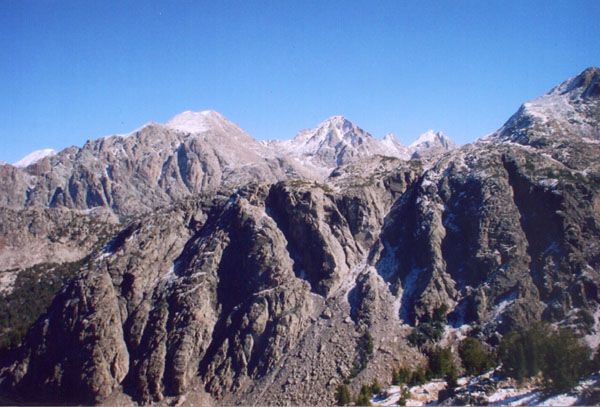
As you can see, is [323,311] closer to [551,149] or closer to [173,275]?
[173,275]

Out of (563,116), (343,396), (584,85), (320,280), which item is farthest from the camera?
(584,85)

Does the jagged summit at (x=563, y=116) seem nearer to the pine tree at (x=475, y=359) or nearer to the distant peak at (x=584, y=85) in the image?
the distant peak at (x=584, y=85)

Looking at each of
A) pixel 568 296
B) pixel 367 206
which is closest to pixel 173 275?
pixel 367 206

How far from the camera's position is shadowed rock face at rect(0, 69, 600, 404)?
314ft

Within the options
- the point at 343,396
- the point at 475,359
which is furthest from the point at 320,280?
the point at 475,359

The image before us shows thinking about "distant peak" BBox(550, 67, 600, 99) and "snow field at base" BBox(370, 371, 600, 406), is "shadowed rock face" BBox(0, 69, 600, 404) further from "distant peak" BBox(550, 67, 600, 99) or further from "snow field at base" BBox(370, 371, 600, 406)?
"distant peak" BBox(550, 67, 600, 99)

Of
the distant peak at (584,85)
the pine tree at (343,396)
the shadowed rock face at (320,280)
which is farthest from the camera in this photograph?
the distant peak at (584,85)

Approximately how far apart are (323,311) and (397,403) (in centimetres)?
3328

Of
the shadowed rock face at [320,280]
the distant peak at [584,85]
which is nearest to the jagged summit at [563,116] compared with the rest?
the distant peak at [584,85]

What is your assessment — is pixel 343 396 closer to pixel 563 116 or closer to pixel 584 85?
pixel 563 116

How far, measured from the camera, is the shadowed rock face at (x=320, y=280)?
95812 millimetres

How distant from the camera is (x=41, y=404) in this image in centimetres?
10144

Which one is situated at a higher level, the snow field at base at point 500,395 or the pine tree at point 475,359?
the pine tree at point 475,359

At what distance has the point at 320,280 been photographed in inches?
4392
